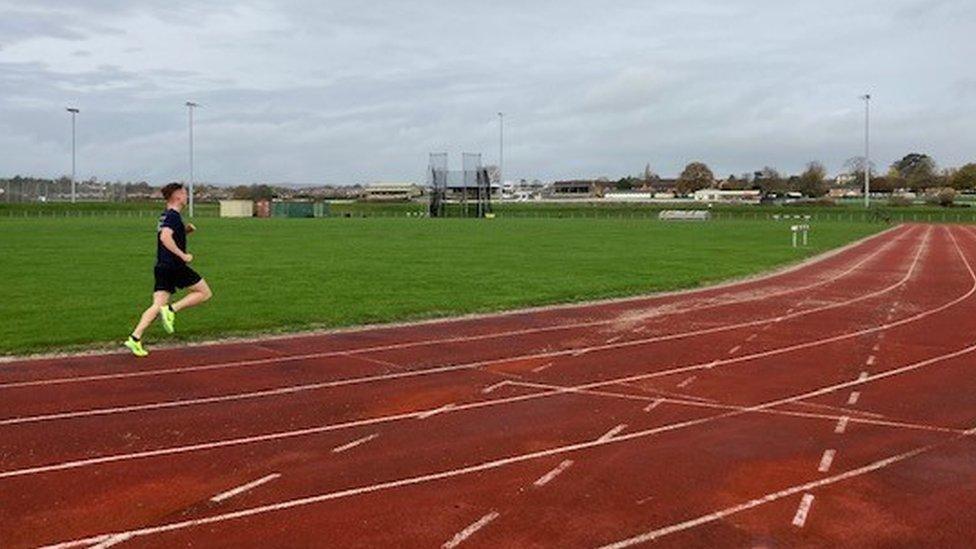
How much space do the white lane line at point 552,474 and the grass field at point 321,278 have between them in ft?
23.0

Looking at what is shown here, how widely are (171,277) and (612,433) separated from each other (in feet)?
19.7

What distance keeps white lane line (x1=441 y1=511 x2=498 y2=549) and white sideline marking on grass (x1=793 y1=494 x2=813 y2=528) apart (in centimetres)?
190

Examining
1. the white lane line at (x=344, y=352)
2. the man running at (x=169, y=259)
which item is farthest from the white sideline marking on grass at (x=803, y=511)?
the man running at (x=169, y=259)

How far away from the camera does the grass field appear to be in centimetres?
1316

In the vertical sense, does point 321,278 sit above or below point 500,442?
above

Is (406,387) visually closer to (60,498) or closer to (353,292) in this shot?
(60,498)

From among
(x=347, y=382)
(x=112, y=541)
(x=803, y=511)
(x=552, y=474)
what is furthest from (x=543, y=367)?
(x=112, y=541)

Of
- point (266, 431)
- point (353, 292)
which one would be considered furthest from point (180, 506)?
point (353, 292)

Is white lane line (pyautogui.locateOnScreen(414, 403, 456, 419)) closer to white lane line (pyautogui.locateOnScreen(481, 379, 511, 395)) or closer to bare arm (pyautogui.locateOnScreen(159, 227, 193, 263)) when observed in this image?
white lane line (pyautogui.locateOnScreen(481, 379, 511, 395))

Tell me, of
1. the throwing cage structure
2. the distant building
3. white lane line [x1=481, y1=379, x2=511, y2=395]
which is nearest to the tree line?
the distant building

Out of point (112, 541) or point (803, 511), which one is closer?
point (112, 541)

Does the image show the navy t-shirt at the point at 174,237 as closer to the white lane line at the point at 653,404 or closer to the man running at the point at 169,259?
the man running at the point at 169,259

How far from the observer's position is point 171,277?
414 inches

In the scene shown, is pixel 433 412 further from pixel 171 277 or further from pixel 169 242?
pixel 171 277
